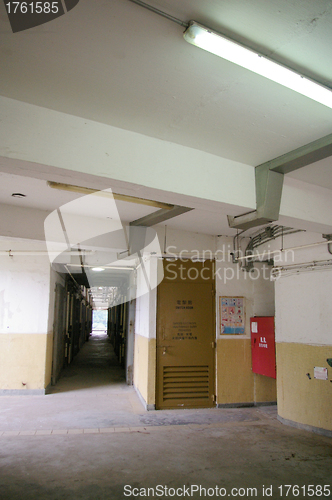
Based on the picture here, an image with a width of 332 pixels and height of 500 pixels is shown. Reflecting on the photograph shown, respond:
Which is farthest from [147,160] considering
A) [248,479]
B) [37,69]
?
[248,479]

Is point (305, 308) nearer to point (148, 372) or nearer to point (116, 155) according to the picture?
point (148, 372)

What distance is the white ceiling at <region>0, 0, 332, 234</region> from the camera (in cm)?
154

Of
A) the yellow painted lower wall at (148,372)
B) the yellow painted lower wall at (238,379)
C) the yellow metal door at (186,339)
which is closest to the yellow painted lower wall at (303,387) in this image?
the yellow painted lower wall at (238,379)

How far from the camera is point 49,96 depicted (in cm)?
212

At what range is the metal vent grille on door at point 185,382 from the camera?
17.0ft

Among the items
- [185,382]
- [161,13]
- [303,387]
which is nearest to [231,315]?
[185,382]

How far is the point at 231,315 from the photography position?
217 inches

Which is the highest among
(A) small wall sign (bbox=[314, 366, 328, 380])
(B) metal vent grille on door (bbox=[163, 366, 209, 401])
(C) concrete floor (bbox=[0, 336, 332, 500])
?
(A) small wall sign (bbox=[314, 366, 328, 380])

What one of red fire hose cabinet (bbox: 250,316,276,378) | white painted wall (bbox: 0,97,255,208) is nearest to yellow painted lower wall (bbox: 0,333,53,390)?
red fire hose cabinet (bbox: 250,316,276,378)

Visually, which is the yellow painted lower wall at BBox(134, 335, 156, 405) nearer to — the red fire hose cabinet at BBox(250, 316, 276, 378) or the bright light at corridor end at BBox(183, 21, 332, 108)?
the red fire hose cabinet at BBox(250, 316, 276, 378)

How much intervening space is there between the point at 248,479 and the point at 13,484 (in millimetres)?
2025

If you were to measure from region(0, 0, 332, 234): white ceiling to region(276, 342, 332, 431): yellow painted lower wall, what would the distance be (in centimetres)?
281

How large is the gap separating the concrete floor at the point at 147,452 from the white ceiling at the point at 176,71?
9.36ft

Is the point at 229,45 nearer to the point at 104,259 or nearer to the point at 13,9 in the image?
the point at 13,9
